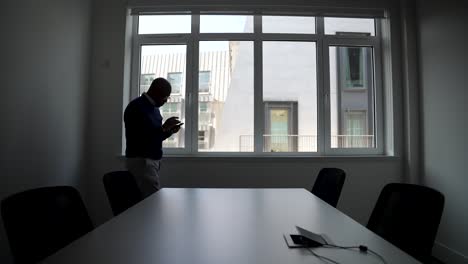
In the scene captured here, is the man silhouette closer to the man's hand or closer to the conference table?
the man's hand

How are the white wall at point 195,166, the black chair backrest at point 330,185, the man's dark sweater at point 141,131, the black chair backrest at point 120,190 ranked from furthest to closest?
the white wall at point 195,166
the man's dark sweater at point 141,131
the black chair backrest at point 330,185
the black chair backrest at point 120,190

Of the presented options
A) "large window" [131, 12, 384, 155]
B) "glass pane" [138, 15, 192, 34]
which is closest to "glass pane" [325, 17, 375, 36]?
"large window" [131, 12, 384, 155]

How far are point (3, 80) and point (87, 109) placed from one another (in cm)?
121

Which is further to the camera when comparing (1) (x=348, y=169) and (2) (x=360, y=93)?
(2) (x=360, y=93)

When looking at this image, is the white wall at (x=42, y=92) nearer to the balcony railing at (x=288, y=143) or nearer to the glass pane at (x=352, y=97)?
the balcony railing at (x=288, y=143)

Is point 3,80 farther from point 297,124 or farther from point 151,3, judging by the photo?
point 297,124

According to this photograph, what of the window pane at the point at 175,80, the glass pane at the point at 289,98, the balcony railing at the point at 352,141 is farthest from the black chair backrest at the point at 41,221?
the balcony railing at the point at 352,141

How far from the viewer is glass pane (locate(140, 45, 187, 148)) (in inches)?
131

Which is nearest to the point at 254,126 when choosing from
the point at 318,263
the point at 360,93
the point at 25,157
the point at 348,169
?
the point at 348,169

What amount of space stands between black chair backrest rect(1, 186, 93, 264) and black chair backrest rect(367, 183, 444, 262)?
136 cm

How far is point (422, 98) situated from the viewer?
9.93ft

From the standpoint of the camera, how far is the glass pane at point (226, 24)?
335 cm

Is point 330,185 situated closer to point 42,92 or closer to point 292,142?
point 292,142

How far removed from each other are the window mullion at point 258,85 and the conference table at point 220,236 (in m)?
1.73
